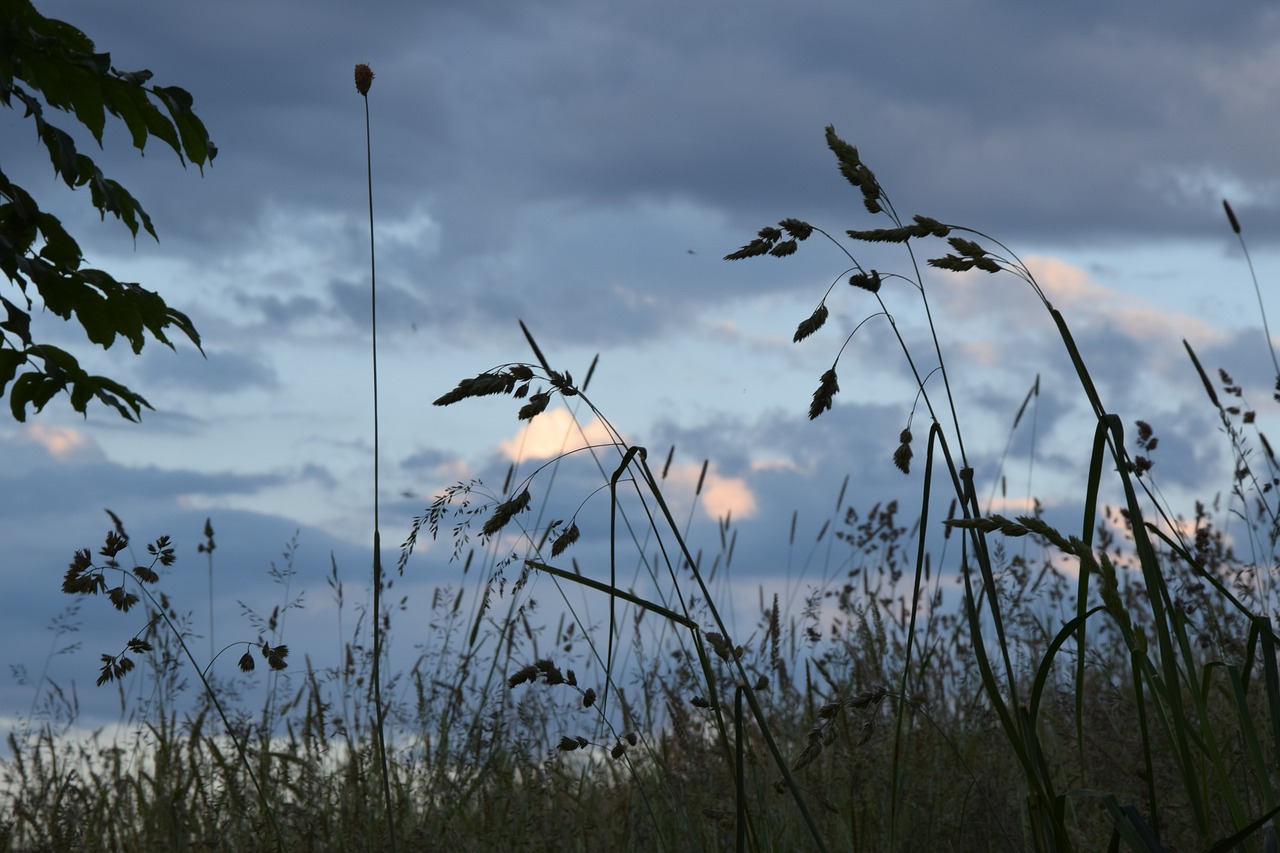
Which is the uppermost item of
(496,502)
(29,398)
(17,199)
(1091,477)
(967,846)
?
(17,199)

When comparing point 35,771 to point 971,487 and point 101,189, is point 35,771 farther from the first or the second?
point 971,487

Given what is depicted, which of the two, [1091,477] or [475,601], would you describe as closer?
[1091,477]

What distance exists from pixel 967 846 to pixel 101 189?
10.8 ft

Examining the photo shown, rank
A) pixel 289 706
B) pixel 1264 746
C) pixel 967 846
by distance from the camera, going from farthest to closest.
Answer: pixel 289 706 < pixel 1264 746 < pixel 967 846

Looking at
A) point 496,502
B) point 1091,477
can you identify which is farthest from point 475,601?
point 1091,477

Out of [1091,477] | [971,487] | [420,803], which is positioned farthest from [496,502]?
[420,803]

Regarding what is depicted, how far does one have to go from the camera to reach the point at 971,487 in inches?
83.1

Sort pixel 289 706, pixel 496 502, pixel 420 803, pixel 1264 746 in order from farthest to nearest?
1. pixel 289 706
2. pixel 420 803
3. pixel 1264 746
4. pixel 496 502

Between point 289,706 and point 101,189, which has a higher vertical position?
point 101,189

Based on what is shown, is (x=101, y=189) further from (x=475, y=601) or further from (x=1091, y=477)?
(x=1091, y=477)

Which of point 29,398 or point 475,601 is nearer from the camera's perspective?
point 29,398

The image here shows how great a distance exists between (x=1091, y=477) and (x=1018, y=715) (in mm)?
440

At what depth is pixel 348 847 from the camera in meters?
3.62

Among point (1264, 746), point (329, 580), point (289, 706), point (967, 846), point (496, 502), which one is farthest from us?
point (329, 580)
